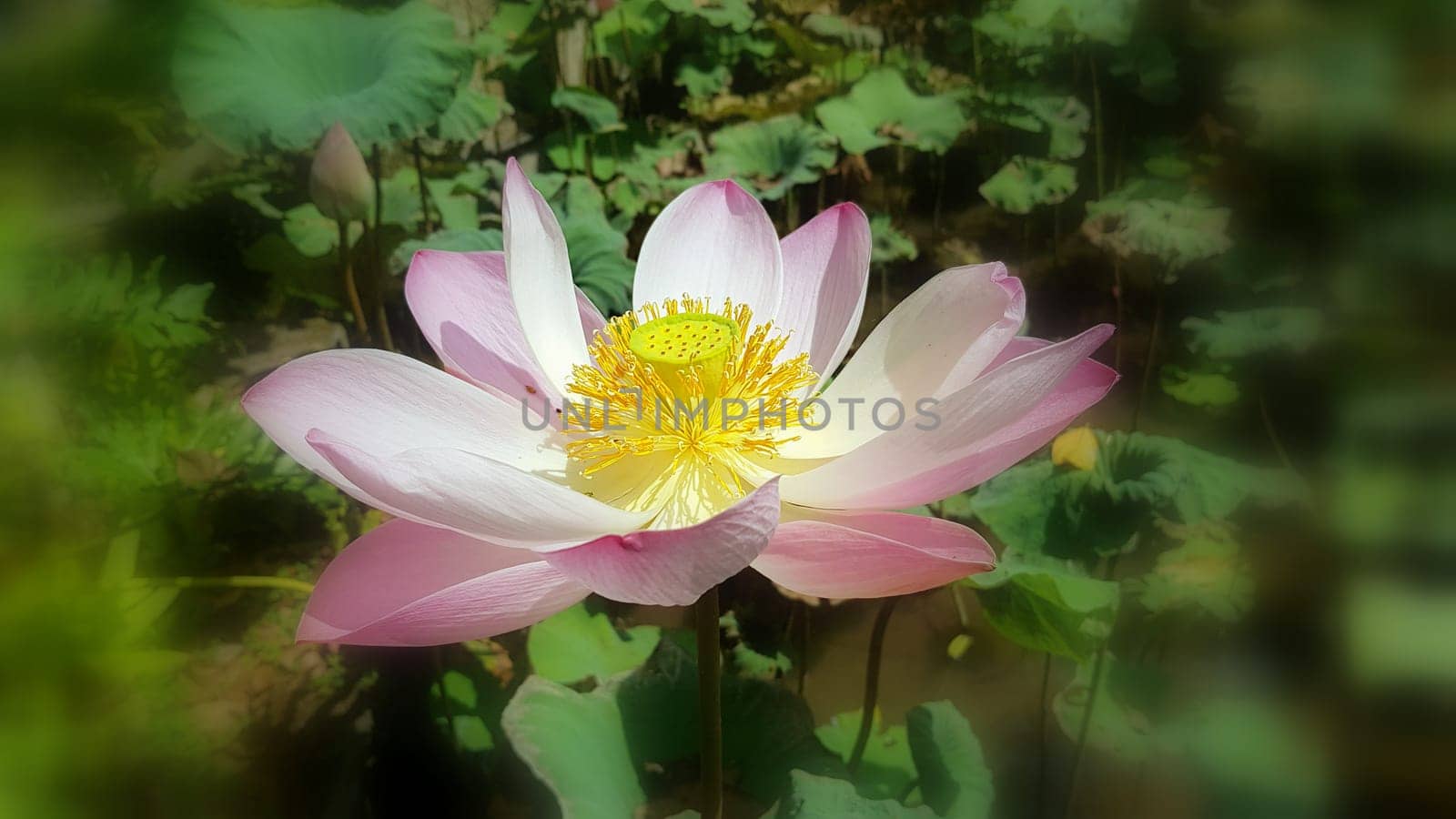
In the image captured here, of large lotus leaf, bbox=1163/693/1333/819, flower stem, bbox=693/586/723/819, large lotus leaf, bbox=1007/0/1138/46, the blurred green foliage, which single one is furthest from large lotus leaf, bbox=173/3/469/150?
large lotus leaf, bbox=1007/0/1138/46

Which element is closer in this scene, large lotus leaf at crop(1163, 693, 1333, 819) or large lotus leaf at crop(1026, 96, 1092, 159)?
large lotus leaf at crop(1163, 693, 1333, 819)

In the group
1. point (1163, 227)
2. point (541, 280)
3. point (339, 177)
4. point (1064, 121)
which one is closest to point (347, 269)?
point (339, 177)

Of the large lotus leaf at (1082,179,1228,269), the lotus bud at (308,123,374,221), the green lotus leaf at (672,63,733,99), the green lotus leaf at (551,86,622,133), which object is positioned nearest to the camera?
the lotus bud at (308,123,374,221)

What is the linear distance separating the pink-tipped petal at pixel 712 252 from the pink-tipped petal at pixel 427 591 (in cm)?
20

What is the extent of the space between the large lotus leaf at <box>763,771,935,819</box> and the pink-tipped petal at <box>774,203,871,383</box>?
0.65 ft

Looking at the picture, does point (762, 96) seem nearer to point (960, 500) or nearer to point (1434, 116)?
point (960, 500)

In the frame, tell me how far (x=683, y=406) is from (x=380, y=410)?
0.14 metres

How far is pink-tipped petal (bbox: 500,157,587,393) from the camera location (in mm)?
368

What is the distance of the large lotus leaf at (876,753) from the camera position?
499 millimetres

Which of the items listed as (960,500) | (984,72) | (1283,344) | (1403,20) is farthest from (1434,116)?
(984,72)

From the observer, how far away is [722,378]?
1.33ft

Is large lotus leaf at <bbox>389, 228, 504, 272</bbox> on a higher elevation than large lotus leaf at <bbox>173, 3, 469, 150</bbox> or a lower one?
lower

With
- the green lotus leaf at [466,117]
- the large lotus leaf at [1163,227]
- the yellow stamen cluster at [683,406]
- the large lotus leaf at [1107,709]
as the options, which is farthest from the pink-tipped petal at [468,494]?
the large lotus leaf at [1163,227]

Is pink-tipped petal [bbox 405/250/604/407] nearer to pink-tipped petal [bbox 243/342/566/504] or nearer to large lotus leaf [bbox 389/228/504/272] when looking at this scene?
pink-tipped petal [bbox 243/342/566/504]
